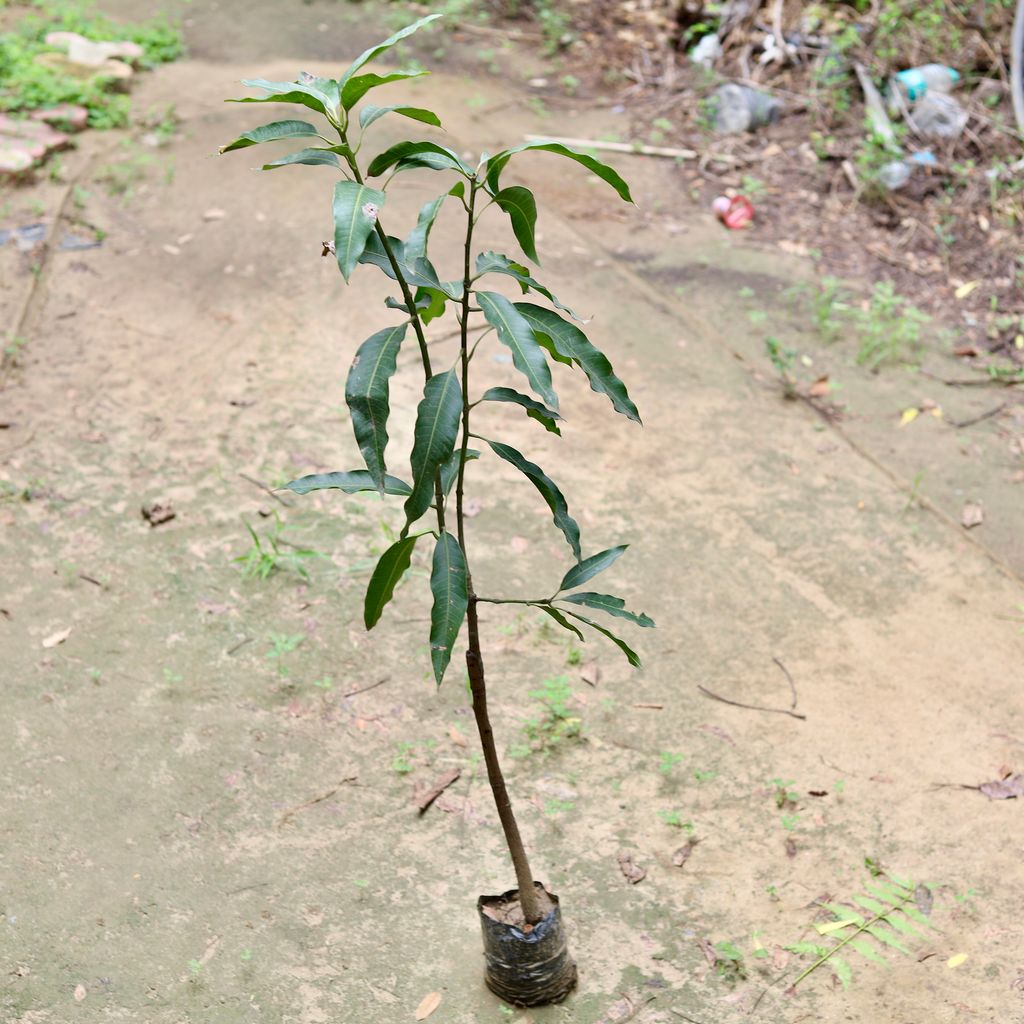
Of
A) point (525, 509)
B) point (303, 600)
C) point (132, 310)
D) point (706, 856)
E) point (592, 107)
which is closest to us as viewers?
point (706, 856)

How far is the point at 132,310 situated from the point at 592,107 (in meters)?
3.55

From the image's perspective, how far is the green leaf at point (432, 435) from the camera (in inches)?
78.2

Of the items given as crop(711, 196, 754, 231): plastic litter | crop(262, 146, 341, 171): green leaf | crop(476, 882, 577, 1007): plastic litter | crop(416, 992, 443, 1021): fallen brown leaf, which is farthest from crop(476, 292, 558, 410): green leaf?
crop(711, 196, 754, 231): plastic litter

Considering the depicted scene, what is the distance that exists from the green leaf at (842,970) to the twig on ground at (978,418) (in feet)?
9.12

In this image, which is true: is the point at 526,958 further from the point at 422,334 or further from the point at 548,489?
the point at 422,334

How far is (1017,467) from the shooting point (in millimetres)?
4672

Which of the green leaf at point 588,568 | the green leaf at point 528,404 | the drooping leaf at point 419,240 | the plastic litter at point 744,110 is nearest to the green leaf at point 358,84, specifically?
the drooping leaf at point 419,240

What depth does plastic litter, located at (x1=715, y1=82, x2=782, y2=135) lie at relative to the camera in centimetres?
694

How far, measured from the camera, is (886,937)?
272 cm

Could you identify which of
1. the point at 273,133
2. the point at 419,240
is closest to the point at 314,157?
the point at 273,133

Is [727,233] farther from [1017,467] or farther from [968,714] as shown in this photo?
[968,714]

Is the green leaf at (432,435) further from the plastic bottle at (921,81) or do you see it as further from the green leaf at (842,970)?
the plastic bottle at (921,81)

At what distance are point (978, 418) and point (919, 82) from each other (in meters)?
2.69

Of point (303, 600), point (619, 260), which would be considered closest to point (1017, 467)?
point (619, 260)
